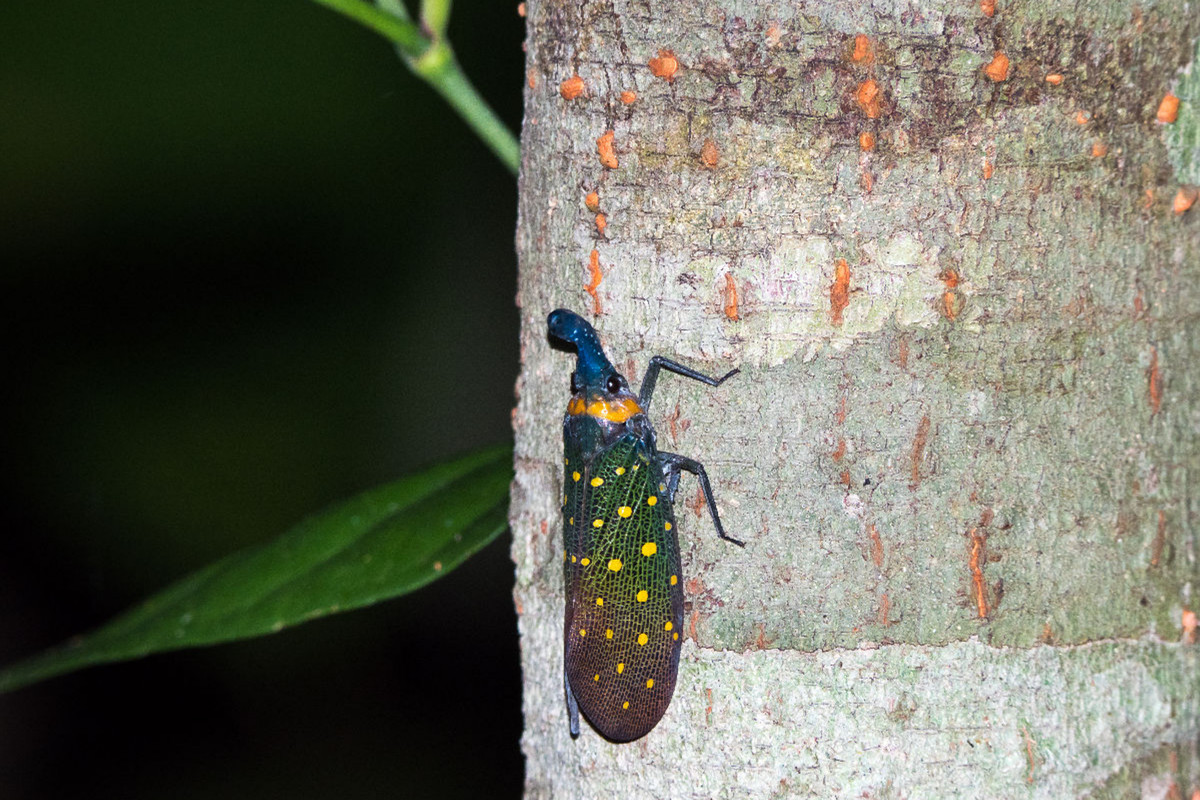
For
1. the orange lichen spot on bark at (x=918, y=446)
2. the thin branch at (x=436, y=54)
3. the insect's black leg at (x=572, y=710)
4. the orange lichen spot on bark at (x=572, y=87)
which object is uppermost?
the thin branch at (x=436, y=54)

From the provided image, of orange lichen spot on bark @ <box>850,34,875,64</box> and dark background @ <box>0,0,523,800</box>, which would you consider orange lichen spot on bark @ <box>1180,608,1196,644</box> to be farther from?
dark background @ <box>0,0,523,800</box>

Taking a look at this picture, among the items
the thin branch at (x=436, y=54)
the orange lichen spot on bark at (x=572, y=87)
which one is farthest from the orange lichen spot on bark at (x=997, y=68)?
the thin branch at (x=436, y=54)

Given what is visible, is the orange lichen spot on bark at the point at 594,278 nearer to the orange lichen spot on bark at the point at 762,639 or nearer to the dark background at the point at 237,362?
the orange lichen spot on bark at the point at 762,639

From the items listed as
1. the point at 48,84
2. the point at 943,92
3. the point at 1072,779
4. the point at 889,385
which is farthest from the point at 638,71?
the point at 48,84

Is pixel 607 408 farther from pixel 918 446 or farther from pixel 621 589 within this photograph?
pixel 918 446

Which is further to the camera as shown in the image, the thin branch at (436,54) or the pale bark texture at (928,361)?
the thin branch at (436,54)

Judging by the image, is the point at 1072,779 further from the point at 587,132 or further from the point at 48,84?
the point at 48,84

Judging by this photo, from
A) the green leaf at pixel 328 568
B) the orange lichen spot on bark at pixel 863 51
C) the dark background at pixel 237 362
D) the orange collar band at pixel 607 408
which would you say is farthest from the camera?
the dark background at pixel 237 362
